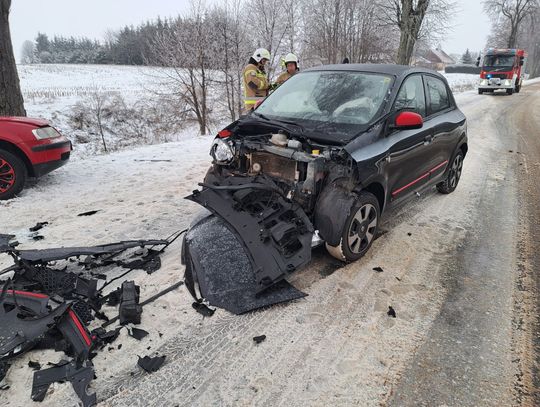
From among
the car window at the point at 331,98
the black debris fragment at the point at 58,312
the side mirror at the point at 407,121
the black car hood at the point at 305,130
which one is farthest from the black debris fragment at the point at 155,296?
the side mirror at the point at 407,121

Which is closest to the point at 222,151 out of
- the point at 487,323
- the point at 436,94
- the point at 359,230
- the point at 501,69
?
the point at 359,230

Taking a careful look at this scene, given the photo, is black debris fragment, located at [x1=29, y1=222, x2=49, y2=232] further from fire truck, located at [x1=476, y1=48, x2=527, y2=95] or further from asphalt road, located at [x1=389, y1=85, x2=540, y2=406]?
fire truck, located at [x1=476, y1=48, x2=527, y2=95]

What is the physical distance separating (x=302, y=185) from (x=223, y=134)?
117cm

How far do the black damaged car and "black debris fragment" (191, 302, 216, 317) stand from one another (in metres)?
0.11

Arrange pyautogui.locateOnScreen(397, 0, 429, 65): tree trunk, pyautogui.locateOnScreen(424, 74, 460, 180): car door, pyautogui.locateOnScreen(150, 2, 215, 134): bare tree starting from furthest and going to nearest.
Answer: pyautogui.locateOnScreen(397, 0, 429, 65): tree trunk < pyautogui.locateOnScreen(150, 2, 215, 134): bare tree < pyautogui.locateOnScreen(424, 74, 460, 180): car door

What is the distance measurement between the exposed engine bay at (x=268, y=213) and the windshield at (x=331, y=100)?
0.44 metres

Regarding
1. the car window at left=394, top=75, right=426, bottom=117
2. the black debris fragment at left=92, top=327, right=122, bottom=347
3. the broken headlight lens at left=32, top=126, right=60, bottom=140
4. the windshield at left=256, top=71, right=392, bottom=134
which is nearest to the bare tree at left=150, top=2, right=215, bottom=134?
the broken headlight lens at left=32, top=126, right=60, bottom=140

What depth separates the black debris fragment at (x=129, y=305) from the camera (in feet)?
8.28

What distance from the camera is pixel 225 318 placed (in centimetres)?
265

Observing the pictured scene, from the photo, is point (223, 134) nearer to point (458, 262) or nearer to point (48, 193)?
point (458, 262)

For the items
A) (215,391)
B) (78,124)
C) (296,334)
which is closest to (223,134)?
(296,334)

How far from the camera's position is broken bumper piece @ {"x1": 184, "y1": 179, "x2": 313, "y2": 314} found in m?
2.81

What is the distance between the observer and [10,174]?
491cm

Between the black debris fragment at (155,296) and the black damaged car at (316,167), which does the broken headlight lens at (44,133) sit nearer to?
the black damaged car at (316,167)
